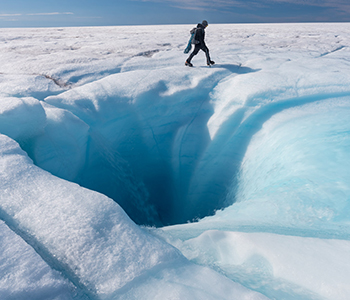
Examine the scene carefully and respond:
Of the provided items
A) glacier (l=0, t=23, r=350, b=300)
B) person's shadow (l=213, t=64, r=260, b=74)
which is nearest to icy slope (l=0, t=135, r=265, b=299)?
glacier (l=0, t=23, r=350, b=300)

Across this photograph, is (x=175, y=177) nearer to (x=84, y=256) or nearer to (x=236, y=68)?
(x=236, y=68)

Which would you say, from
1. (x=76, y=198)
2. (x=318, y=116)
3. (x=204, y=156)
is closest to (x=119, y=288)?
(x=76, y=198)

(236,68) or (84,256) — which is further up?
(236,68)

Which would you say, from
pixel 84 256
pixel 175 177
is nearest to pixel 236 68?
pixel 175 177

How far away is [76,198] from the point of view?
132cm

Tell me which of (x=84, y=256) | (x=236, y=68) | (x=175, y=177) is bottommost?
(x=175, y=177)

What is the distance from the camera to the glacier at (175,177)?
104 centimetres

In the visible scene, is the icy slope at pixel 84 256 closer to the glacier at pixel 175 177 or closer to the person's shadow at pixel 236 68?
the glacier at pixel 175 177

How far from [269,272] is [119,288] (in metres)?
0.72

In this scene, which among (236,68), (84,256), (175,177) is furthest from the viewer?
(236,68)

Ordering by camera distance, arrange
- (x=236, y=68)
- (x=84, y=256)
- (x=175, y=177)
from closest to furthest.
→ 1. (x=84, y=256)
2. (x=175, y=177)
3. (x=236, y=68)

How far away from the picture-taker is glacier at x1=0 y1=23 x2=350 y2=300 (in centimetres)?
104

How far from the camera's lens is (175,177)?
3.71 m

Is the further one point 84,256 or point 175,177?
point 175,177
